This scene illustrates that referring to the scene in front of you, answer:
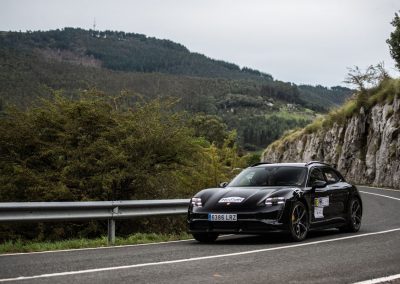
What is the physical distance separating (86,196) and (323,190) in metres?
6.21

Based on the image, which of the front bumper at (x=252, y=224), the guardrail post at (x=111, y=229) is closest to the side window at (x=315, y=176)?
the front bumper at (x=252, y=224)

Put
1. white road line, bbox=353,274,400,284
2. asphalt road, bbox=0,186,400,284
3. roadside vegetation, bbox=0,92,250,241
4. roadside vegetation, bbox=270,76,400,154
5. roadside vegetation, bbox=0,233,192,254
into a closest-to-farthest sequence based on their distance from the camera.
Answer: white road line, bbox=353,274,400,284 < asphalt road, bbox=0,186,400,284 < roadside vegetation, bbox=0,233,192,254 < roadside vegetation, bbox=0,92,250,241 < roadside vegetation, bbox=270,76,400,154

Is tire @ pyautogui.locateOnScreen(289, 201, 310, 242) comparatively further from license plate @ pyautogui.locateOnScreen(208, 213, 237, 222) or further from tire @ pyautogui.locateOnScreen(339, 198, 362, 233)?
tire @ pyautogui.locateOnScreen(339, 198, 362, 233)

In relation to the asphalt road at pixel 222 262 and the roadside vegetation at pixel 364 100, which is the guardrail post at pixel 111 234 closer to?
the asphalt road at pixel 222 262

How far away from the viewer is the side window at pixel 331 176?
40.1 feet

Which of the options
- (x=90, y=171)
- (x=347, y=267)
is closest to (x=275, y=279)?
(x=347, y=267)

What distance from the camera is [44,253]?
867cm

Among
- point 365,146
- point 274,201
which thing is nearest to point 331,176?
point 274,201

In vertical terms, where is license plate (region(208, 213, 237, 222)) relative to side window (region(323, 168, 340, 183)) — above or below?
below

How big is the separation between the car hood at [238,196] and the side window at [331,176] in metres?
2.09

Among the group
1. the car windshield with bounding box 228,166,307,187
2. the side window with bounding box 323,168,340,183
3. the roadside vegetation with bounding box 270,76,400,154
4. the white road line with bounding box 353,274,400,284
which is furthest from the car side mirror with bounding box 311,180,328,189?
the roadside vegetation with bounding box 270,76,400,154

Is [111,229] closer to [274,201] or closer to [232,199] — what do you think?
[232,199]

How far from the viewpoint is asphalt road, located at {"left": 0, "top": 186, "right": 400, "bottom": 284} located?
622 centimetres

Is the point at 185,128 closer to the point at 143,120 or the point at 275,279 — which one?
the point at 143,120
